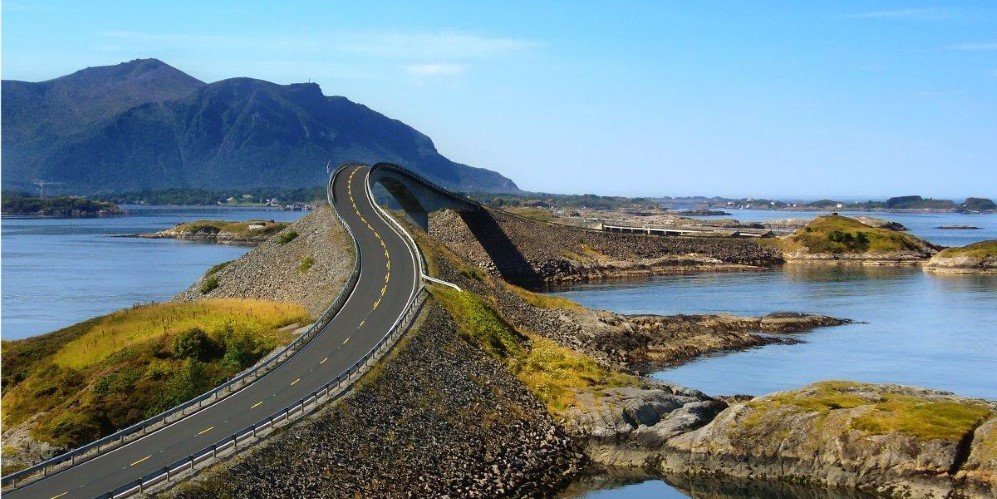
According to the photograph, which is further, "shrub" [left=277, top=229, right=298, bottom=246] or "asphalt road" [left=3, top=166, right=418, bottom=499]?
"shrub" [left=277, top=229, right=298, bottom=246]

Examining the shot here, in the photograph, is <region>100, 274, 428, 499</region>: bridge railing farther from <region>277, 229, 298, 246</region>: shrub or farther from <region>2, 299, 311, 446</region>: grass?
<region>277, 229, 298, 246</region>: shrub

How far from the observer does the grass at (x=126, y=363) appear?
51188 millimetres

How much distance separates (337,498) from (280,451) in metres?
2.96

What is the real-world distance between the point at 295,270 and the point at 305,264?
100 centimetres

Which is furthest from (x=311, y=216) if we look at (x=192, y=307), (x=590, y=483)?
(x=590, y=483)

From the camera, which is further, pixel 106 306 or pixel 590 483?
pixel 106 306

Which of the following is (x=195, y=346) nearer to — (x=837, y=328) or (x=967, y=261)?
(x=837, y=328)

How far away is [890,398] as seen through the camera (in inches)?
2090

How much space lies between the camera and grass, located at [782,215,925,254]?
17212cm

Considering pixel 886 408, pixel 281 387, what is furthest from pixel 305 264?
pixel 886 408

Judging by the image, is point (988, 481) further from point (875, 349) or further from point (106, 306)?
point (106, 306)

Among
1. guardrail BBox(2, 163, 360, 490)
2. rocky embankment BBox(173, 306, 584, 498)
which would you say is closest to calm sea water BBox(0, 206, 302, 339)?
guardrail BBox(2, 163, 360, 490)

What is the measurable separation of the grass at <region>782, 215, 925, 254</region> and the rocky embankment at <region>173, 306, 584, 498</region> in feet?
411

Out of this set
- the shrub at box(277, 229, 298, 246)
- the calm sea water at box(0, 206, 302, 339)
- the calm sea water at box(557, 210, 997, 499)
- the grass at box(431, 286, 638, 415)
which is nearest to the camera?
the grass at box(431, 286, 638, 415)
